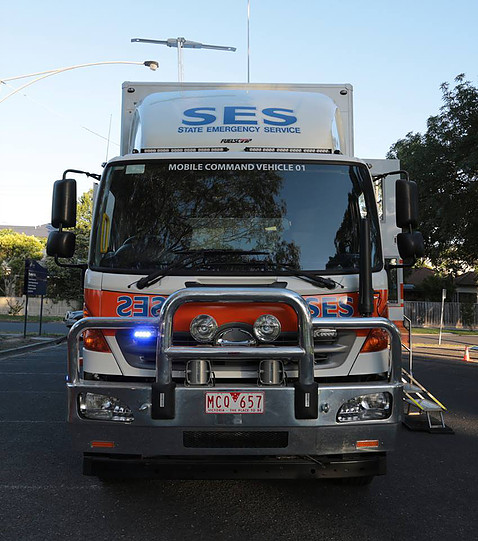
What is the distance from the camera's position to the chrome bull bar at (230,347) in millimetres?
3447

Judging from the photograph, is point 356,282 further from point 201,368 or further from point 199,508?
point 199,508

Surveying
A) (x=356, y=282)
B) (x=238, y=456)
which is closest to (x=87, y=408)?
(x=238, y=456)

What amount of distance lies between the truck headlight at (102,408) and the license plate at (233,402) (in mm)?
534

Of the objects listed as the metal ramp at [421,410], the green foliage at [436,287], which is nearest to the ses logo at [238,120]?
the metal ramp at [421,410]

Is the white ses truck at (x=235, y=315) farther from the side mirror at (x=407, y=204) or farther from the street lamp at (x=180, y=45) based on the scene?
the street lamp at (x=180, y=45)

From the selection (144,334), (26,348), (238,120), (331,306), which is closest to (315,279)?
(331,306)

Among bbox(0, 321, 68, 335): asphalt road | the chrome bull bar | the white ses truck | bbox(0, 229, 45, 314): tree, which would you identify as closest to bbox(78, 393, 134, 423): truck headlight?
the white ses truck

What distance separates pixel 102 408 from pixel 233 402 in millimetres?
861

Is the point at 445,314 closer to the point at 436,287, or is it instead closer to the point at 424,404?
the point at 436,287

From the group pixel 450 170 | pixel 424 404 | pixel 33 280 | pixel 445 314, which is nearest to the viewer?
pixel 424 404

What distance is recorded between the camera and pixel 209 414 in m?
3.47

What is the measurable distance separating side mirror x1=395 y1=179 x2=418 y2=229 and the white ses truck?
0.5 inches

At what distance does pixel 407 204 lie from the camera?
4.40 meters

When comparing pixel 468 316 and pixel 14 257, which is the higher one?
pixel 14 257
